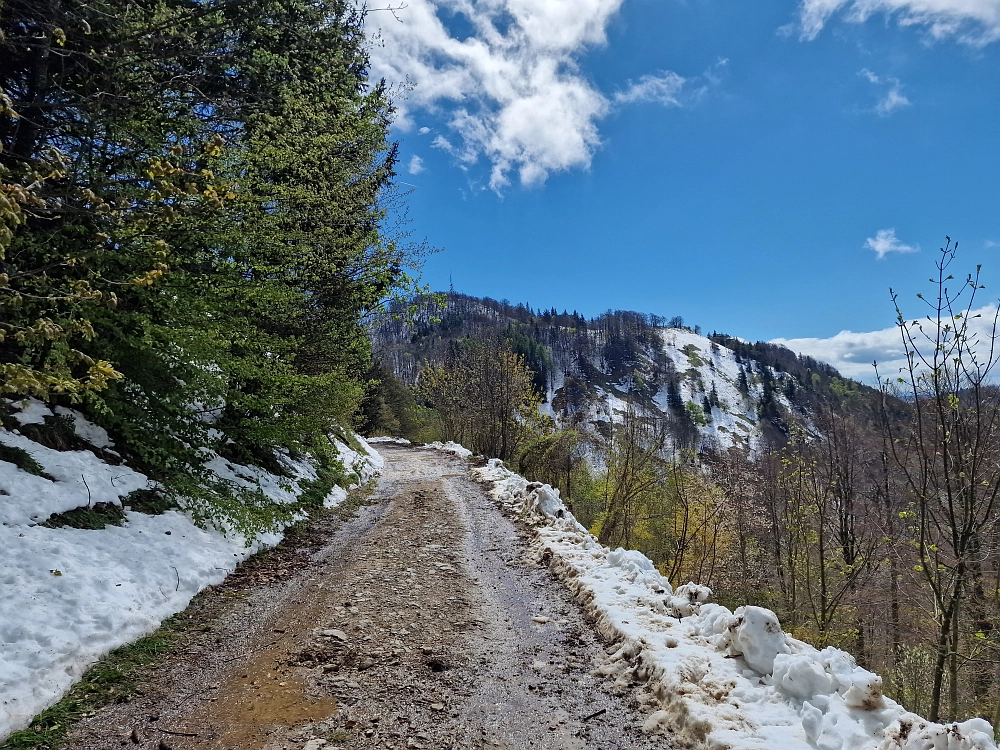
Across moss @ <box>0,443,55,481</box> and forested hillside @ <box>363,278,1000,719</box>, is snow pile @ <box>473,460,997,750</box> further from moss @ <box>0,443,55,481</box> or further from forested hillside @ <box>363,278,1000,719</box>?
moss @ <box>0,443,55,481</box>

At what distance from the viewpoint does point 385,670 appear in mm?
4664

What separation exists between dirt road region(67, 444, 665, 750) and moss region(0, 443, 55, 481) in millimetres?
2693

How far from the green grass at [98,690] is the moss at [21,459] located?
254 centimetres

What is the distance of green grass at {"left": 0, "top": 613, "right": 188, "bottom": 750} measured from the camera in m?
3.40

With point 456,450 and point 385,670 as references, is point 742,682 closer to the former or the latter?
point 385,670

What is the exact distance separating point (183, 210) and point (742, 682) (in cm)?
599

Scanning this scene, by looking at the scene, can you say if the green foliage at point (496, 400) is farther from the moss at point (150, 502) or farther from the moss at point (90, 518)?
the moss at point (90, 518)

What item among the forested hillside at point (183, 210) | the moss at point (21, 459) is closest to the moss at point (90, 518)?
the moss at point (21, 459)

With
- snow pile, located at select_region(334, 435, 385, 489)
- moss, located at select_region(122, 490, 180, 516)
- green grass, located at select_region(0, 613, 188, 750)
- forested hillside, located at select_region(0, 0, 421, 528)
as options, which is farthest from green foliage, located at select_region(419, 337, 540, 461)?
green grass, located at select_region(0, 613, 188, 750)

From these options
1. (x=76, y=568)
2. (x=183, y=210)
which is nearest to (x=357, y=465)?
(x=76, y=568)

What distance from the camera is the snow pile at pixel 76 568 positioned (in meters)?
3.92

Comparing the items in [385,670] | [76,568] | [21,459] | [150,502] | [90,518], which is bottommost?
[385,670]

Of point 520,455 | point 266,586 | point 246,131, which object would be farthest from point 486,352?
point 266,586

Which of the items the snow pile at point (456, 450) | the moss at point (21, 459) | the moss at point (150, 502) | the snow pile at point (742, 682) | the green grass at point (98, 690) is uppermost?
the snow pile at point (456, 450)
